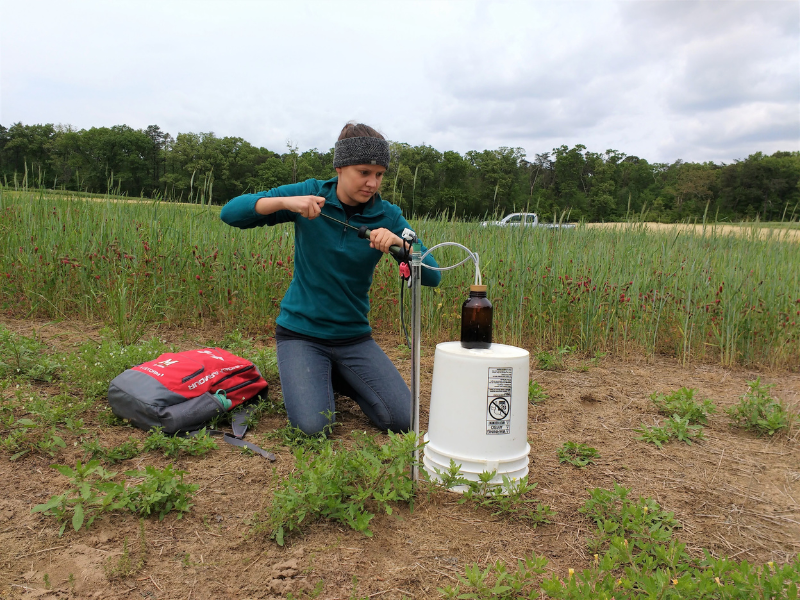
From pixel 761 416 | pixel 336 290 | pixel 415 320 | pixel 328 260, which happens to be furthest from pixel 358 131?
pixel 761 416

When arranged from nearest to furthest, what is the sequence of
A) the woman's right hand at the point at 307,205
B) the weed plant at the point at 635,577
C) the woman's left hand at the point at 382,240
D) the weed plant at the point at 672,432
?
the weed plant at the point at 635,577, the woman's left hand at the point at 382,240, the woman's right hand at the point at 307,205, the weed plant at the point at 672,432

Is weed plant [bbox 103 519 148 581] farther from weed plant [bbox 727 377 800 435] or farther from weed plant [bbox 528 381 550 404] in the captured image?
weed plant [bbox 727 377 800 435]

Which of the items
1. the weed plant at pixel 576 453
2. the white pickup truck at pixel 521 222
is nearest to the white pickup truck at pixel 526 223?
the white pickup truck at pixel 521 222

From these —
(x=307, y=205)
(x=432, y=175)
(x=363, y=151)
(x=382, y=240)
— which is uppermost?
(x=432, y=175)

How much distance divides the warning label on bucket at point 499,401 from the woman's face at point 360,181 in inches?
45.7

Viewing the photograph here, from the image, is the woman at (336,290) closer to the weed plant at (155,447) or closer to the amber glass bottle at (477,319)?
the weed plant at (155,447)

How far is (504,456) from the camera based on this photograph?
1.93m

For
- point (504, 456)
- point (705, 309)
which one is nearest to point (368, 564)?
point (504, 456)

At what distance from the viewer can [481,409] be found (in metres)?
1.89

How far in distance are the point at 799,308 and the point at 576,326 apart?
1.82 m

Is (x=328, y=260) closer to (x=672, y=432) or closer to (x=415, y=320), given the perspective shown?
(x=415, y=320)

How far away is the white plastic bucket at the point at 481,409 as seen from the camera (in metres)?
1.87

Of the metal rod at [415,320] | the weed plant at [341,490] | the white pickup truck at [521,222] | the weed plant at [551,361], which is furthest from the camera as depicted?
the white pickup truck at [521,222]

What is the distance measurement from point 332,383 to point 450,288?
6.11 feet
